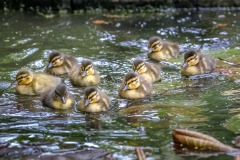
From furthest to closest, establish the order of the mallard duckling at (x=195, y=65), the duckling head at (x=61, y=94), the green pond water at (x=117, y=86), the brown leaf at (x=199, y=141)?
the mallard duckling at (x=195, y=65)
the duckling head at (x=61, y=94)
the green pond water at (x=117, y=86)
the brown leaf at (x=199, y=141)

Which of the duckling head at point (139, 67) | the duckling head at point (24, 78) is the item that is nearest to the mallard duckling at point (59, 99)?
the duckling head at point (24, 78)

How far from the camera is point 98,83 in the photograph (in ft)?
19.7

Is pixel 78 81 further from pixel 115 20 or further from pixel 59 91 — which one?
pixel 115 20

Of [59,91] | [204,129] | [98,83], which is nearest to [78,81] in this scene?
[98,83]

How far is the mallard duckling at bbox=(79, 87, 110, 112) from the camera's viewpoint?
497 cm

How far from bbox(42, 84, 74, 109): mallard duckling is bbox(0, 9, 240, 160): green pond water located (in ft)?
0.25

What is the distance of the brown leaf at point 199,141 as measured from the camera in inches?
148

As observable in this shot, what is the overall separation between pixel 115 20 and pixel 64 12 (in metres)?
1.14

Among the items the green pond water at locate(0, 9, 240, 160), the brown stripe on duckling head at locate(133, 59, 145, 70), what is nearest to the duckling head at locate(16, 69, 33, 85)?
the green pond water at locate(0, 9, 240, 160)

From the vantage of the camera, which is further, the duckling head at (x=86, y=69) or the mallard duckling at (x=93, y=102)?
the duckling head at (x=86, y=69)

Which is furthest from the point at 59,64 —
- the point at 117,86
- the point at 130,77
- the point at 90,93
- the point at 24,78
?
the point at 90,93

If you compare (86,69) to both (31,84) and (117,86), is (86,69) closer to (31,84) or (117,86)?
(117,86)

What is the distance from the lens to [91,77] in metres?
5.98

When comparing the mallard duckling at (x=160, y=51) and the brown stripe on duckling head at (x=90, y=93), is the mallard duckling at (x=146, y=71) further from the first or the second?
the brown stripe on duckling head at (x=90, y=93)
